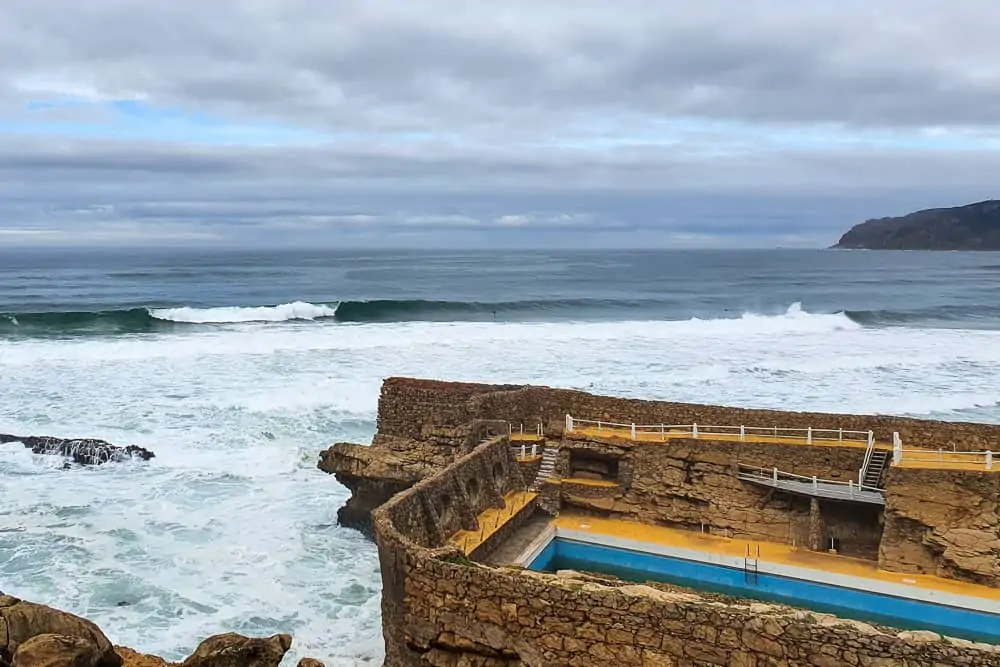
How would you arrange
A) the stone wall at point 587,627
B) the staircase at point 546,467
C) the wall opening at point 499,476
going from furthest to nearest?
the staircase at point 546,467, the wall opening at point 499,476, the stone wall at point 587,627

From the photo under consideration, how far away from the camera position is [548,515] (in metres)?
13.9

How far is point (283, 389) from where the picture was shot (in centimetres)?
2553

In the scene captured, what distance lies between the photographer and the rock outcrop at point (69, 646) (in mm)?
4820

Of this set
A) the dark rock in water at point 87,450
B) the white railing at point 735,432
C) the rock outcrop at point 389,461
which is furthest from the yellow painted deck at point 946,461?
the dark rock in water at point 87,450

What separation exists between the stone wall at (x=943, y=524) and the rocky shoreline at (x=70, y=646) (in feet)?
31.7

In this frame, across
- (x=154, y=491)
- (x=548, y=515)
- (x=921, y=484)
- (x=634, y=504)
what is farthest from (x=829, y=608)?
(x=154, y=491)

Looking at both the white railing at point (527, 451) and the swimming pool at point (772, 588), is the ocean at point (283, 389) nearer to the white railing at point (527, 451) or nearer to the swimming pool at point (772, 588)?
the white railing at point (527, 451)

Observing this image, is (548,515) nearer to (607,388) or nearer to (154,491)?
(154,491)

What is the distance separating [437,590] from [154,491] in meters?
10.6

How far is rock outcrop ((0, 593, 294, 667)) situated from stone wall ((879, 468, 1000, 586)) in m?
9.80

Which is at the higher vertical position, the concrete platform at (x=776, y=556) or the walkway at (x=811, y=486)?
the walkway at (x=811, y=486)

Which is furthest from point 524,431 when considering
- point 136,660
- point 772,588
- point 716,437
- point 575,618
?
point 136,660

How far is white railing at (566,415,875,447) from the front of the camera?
1423cm

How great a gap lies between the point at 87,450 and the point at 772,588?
1460cm
